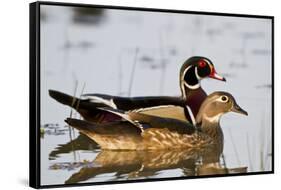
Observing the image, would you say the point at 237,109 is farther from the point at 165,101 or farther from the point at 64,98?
the point at 64,98

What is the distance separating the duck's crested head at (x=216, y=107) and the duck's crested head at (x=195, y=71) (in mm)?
124

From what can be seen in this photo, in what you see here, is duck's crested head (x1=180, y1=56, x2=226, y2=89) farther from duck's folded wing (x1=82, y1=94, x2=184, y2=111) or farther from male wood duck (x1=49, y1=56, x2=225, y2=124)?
duck's folded wing (x1=82, y1=94, x2=184, y2=111)

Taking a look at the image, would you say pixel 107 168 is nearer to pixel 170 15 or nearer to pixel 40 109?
pixel 40 109

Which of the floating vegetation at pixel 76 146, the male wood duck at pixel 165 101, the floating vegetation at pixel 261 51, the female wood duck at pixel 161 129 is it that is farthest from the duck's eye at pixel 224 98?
the floating vegetation at pixel 76 146

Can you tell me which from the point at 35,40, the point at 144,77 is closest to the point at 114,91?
the point at 144,77

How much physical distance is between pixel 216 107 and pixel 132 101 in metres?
0.60

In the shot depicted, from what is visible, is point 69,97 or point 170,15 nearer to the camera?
point 69,97

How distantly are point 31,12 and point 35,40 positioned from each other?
0.63 ft

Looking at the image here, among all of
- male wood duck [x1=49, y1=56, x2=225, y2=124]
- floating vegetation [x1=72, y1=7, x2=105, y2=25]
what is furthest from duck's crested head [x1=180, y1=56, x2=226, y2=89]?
floating vegetation [x1=72, y1=7, x2=105, y2=25]

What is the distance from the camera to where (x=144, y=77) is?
4816 millimetres

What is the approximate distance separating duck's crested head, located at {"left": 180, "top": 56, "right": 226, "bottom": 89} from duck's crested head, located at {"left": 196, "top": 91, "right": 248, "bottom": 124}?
0.12 m

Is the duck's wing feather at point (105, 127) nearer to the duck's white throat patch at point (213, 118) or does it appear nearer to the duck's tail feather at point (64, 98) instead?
the duck's tail feather at point (64, 98)

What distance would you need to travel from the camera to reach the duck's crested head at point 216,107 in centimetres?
500

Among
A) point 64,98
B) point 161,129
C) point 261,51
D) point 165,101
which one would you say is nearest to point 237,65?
point 261,51
